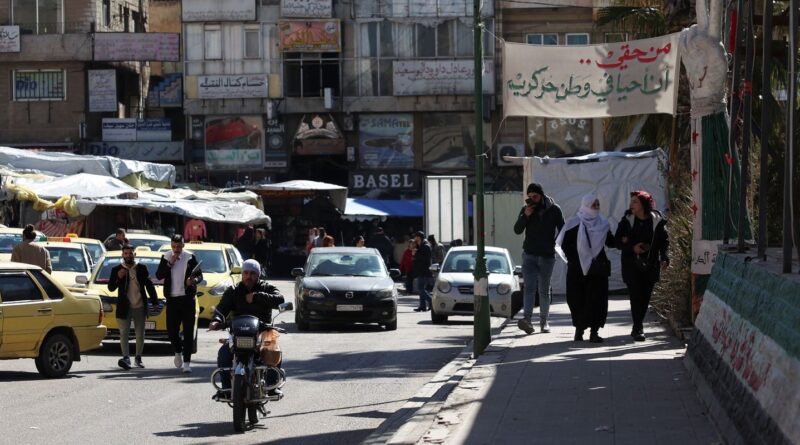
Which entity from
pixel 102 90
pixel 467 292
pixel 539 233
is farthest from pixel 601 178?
pixel 102 90

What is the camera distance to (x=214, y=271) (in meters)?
24.9

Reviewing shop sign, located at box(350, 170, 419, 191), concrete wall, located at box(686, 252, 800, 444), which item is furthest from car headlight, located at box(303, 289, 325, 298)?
shop sign, located at box(350, 170, 419, 191)

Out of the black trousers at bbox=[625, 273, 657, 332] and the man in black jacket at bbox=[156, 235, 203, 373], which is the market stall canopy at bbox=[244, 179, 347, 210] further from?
the black trousers at bbox=[625, 273, 657, 332]

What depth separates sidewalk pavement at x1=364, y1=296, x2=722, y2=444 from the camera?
9.08 meters

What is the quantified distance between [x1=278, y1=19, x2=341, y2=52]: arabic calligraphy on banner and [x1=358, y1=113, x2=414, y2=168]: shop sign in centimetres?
306

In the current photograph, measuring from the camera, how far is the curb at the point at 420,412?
9695mm

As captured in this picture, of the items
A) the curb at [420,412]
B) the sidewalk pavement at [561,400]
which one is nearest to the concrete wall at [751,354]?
the sidewalk pavement at [561,400]

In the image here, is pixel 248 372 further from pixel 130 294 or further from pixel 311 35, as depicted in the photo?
pixel 311 35

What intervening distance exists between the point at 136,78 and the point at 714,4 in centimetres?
4601

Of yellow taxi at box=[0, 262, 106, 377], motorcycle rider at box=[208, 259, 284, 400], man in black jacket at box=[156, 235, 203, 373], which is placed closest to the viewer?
motorcycle rider at box=[208, 259, 284, 400]

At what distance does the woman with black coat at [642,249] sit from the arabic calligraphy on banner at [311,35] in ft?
122

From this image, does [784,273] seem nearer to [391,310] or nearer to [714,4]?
[714,4]

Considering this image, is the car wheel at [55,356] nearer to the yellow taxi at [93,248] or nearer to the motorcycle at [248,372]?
the motorcycle at [248,372]

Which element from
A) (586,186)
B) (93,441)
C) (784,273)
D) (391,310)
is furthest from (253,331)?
(586,186)
